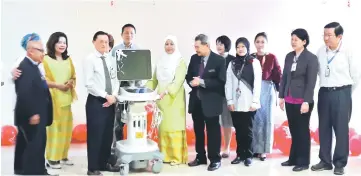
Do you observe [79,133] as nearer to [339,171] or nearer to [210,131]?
[210,131]

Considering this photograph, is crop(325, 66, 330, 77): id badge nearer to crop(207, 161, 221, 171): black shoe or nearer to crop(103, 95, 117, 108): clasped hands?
crop(207, 161, 221, 171): black shoe

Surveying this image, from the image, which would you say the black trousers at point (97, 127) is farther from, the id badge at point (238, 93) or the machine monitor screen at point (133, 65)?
the id badge at point (238, 93)

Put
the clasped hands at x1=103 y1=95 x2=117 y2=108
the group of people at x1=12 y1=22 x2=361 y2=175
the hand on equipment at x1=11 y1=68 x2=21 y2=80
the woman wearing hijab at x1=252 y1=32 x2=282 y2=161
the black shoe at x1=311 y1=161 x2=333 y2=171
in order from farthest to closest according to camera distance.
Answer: the woman wearing hijab at x1=252 y1=32 x2=282 y2=161
the black shoe at x1=311 y1=161 x2=333 y2=171
the group of people at x1=12 y1=22 x2=361 y2=175
the clasped hands at x1=103 y1=95 x2=117 y2=108
the hand on equipment at x1=11 y1=68 x2=21 y2=80

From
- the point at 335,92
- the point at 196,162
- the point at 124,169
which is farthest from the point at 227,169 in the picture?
the point at 335,92

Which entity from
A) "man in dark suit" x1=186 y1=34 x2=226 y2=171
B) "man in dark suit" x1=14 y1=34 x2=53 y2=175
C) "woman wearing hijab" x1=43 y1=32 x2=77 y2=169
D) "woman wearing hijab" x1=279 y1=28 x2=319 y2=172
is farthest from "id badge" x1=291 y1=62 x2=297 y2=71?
"man in dark suit" x1=14 y1=34 x2=53 y2=175

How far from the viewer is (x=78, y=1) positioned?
16.7ft

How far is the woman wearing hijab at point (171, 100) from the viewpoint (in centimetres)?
443

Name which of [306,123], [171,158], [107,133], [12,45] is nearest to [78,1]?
[12,45]

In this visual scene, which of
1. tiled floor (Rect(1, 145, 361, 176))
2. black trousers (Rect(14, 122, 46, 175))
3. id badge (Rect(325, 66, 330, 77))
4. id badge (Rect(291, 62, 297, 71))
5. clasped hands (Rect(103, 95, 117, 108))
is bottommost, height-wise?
tiled floor (Rect(1, 145, 361, 176))

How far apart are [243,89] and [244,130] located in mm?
425

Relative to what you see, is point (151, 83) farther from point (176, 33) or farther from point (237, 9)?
point (237, 9)

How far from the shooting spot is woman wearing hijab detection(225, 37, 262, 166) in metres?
4.42

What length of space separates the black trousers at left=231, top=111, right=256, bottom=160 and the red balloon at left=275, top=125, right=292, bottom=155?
0.59 metres

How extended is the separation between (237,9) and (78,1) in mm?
1899
